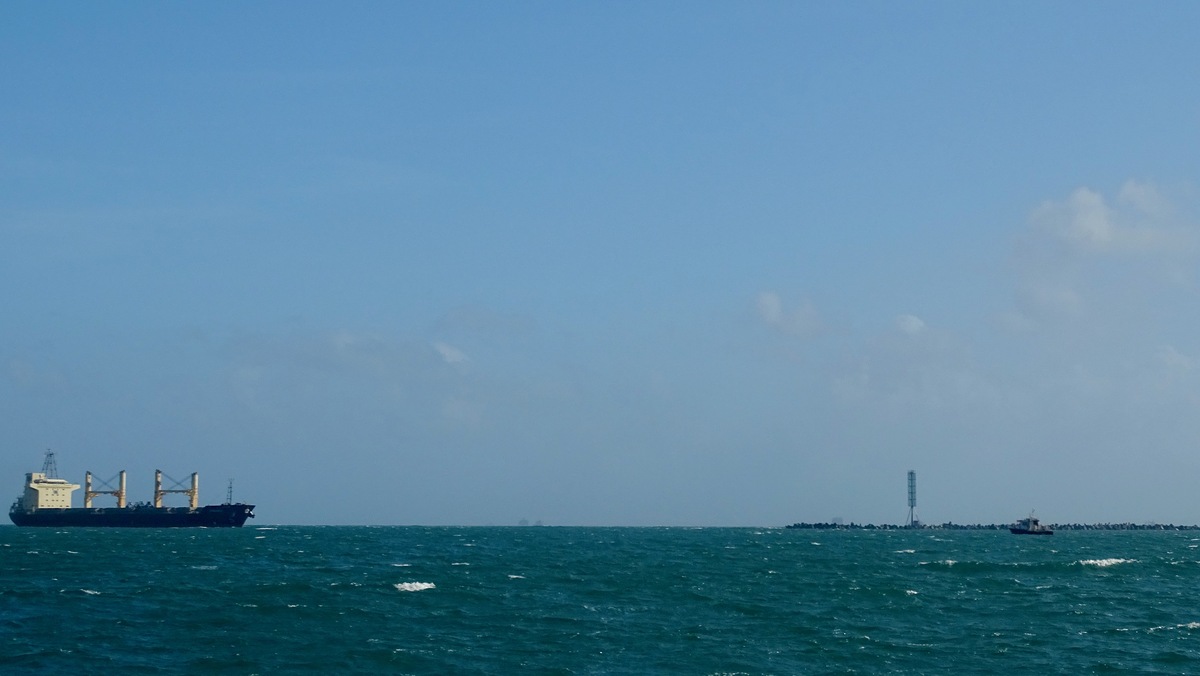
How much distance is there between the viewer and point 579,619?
58.9 meters

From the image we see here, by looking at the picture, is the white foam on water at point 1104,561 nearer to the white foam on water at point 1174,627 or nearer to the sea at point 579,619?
the sea at point 579,619

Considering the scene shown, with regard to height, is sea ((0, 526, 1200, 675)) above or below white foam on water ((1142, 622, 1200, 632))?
below

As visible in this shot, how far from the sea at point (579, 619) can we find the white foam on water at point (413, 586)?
0.13m

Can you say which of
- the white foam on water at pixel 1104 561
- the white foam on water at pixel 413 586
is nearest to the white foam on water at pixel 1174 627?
the white foam on water at pixel 413 586

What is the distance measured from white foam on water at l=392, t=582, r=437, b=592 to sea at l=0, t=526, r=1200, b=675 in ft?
0.44

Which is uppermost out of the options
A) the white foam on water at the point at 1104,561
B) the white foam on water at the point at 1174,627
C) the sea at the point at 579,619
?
the white foam on water at the point at 1174,627

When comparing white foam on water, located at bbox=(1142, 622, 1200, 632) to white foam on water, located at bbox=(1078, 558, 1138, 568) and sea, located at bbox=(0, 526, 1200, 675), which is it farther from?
white foam on water, located at bbox=(1078, 558, 1138, 568)

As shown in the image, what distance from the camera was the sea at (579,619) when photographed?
4684 cm

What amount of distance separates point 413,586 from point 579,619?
60.6 feet

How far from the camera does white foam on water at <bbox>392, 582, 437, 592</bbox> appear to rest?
71.8 meters

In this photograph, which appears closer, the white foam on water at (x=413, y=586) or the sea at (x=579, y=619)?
the sea at (x=579, y=619)

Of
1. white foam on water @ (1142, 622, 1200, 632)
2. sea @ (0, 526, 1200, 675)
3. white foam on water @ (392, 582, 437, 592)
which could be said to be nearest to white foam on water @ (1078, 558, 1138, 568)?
sea @ (0, 526, 1200, 675)

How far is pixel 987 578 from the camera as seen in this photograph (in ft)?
291

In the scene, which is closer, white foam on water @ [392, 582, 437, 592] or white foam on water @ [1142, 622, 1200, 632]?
white foam on water @ [1142, 622, 1200, 632]
